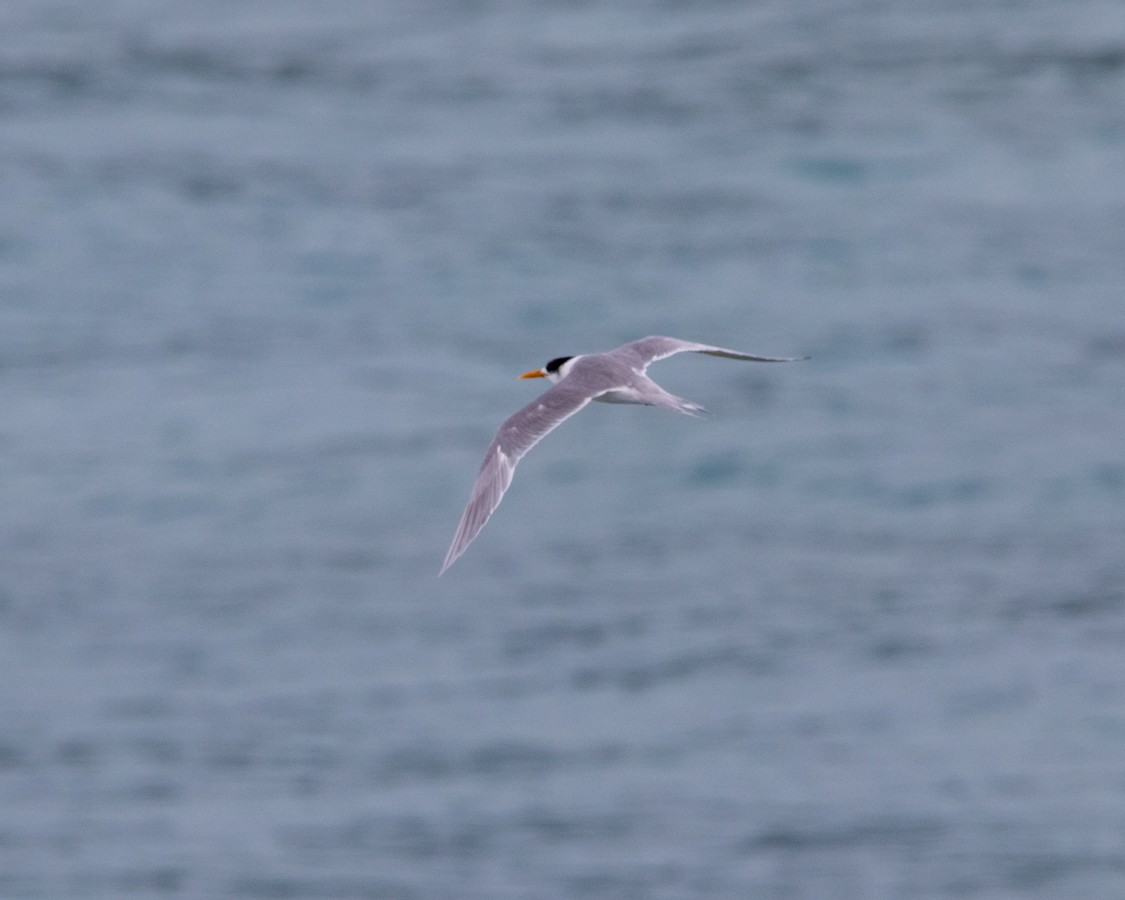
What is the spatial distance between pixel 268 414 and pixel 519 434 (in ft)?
49.7

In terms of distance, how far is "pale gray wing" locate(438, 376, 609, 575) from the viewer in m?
8.23

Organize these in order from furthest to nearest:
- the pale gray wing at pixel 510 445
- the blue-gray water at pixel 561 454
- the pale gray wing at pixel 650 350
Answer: the blue-gray water at pixel 561 454
the pale gray wing at pixel 650 350
the pale gray wing at pixel 510 445

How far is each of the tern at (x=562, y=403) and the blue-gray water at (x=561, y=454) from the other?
716 centimetres

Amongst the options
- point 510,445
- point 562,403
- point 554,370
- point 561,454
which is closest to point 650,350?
point 554,370

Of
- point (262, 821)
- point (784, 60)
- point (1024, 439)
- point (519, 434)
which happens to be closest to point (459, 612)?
point (262, 821)

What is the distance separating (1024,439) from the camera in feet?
75.7

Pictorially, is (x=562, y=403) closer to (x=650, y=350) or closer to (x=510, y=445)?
(x=510, y=445)

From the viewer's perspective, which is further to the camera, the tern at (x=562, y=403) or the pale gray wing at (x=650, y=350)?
the pale gray wing at (x=650, y=350)

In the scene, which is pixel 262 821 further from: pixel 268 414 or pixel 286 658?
pixel 268 414

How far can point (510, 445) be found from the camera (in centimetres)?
862

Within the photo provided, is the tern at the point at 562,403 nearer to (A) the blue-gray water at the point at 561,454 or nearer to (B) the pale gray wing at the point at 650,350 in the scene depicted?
(B) the pale gray wing at the point at 650,350

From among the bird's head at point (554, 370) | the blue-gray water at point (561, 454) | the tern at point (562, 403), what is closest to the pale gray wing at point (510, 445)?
the tern at point (562, 403)

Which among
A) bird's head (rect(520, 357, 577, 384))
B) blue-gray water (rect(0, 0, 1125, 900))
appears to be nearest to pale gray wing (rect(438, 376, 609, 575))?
bird's head (rect(520, 357, 577, 384))

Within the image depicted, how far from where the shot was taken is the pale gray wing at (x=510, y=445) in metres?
8.23
